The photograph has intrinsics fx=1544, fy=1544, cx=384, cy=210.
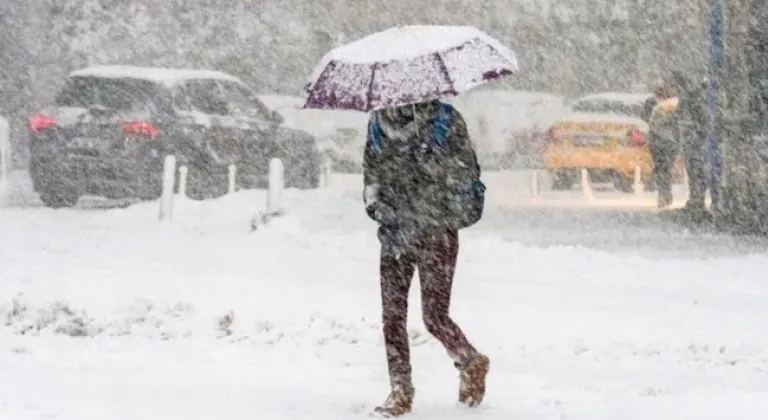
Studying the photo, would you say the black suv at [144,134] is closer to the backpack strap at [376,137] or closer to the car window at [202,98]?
the car window at [202,98]

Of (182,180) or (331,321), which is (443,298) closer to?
(331,321)

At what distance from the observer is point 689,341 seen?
34.1 feet

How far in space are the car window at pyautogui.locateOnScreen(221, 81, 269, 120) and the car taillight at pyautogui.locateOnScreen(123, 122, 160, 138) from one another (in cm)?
142

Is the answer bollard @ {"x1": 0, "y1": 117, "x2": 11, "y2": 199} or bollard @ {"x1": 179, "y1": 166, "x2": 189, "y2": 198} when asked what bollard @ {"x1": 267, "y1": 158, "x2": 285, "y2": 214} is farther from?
bollard @ {"x1": 0, "y1": 117, "x2": 11, "y2": 199}

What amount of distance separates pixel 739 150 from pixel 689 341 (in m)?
7.08

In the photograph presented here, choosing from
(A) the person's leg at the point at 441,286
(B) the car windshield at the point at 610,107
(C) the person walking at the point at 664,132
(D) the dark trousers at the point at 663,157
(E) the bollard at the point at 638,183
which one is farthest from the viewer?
(B) the car windshield at the point at 610,107

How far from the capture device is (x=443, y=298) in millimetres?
7609

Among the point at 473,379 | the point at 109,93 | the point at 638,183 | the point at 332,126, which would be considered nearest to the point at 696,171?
the point at 638,183

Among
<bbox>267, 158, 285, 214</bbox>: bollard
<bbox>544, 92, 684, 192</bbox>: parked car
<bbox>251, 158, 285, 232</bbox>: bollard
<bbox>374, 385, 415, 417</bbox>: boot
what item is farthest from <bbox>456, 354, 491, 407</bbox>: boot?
<bbox>544, 92, 684, 192</bbox>: parked car

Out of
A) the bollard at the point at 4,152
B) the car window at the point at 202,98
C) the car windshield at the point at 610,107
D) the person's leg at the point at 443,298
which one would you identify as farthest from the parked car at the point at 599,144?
the person's leg at the point at 443,298

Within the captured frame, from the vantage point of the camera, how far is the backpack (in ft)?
24.3

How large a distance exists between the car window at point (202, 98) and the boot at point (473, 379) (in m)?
11.1

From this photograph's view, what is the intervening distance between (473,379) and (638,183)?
634 inches

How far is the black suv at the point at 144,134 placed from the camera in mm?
17969
